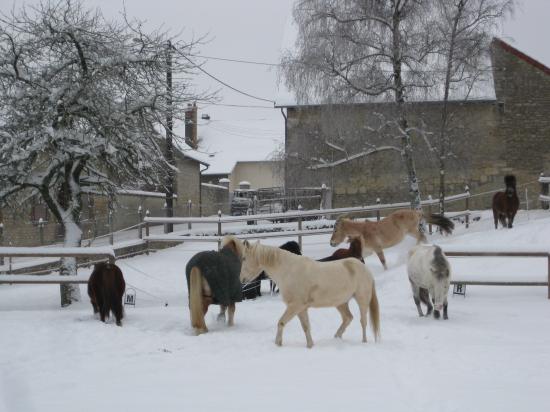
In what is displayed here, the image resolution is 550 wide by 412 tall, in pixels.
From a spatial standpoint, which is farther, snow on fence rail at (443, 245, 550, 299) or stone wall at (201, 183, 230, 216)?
stone wall at (201, 183, 230, 216)

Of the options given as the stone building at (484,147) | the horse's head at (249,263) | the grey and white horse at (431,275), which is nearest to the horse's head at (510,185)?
the grey and white horse at (431,275)

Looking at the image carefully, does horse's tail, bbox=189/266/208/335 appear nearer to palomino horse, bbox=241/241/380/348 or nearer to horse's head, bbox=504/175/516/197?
palomino horse, bbox=241/241/380/348

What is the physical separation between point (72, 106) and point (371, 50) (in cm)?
948

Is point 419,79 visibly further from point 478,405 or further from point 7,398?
point 7,398

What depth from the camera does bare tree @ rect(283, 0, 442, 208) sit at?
53.1 ft

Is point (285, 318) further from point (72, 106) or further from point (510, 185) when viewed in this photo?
point (510, 185)

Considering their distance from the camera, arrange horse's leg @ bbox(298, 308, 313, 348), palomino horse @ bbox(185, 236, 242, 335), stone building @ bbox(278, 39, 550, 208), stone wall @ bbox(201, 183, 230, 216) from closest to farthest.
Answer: horse's leg @ bbox(298, 308, 313, 348) → palomino horse @ bbox(185, 236, 242, 335) → stone building @ bbox(278, 39, 550, 208) → stone wall @ bbox(201, 183, 230, 216)

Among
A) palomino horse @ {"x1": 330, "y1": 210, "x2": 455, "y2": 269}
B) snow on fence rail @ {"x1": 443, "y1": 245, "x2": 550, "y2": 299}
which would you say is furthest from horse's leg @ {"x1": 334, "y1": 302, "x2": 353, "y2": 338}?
palomino horse @ {"x1": 330, "y1": 210, "x2": 455, "y2": 269}

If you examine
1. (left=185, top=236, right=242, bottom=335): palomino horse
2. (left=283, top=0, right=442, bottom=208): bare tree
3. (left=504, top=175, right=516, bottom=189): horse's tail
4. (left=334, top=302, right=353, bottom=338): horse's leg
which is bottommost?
(left=334, top=302, right=353, bottom=338): horse's leg

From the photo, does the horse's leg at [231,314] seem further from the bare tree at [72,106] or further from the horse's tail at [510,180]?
the horse's tail at [510,180]

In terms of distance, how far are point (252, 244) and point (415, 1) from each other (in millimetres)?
11836

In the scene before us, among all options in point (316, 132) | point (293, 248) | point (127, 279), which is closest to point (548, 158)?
point (316, 132)

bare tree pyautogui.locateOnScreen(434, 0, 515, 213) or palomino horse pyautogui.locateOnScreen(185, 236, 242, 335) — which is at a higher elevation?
bare tree pyautogui.locateOnScreen(434, 0, 515, 213)

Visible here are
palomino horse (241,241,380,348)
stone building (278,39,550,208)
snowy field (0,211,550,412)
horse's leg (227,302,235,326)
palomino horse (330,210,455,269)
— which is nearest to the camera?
snowy field (0,211,550,412)
